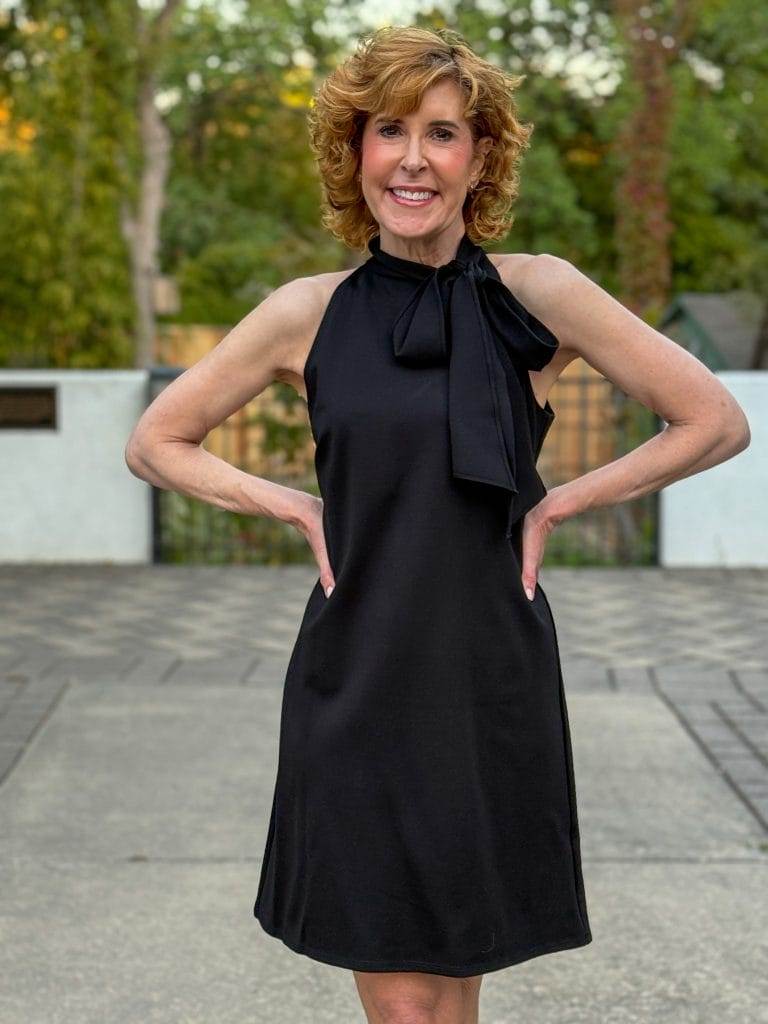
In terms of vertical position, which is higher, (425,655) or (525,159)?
(525,159)

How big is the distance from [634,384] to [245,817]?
9.61 feet

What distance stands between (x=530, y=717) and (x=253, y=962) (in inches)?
67.4

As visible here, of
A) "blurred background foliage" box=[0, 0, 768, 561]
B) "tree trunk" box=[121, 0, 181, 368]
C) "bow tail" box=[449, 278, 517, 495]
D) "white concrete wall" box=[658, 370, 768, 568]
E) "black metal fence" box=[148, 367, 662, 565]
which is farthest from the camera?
"tree trunk" box=[121, 0, 181, 368]

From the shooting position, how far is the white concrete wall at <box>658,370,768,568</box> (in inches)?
414

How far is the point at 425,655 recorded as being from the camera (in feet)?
7.95

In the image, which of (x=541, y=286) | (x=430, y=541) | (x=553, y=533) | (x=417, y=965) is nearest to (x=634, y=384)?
(x=541, y=286)

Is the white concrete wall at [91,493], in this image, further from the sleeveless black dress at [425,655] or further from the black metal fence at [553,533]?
the sleeveless black dress at [425,655]

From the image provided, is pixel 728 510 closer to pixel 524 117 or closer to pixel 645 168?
pixel 645 168

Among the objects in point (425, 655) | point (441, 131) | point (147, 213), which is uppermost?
point (147, 213)

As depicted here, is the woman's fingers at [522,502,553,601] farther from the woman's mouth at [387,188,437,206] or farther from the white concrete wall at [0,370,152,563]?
the white concrete wall at [0,370,152,563]

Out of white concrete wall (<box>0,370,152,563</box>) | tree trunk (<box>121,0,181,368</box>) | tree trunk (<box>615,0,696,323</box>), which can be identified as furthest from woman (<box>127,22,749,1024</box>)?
tree trunk (<box>121,0,181,368</box>)

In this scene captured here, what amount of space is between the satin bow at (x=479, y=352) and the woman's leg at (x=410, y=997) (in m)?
0.73

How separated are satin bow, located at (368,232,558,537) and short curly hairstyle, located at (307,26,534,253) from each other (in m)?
0.17

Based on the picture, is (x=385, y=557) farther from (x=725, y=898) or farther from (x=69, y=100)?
(x=69, y=100)
